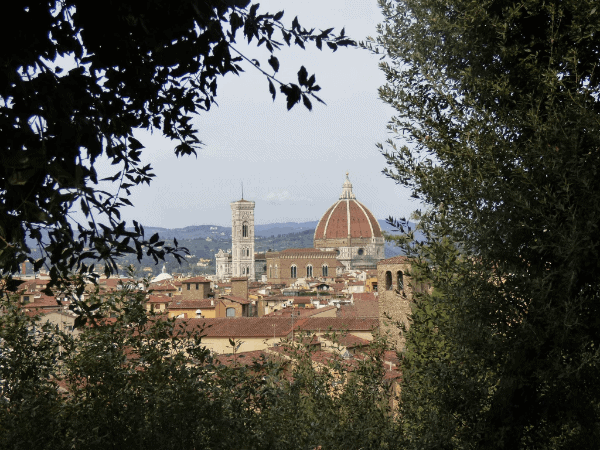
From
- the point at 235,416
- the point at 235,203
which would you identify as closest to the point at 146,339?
the point at 235,416

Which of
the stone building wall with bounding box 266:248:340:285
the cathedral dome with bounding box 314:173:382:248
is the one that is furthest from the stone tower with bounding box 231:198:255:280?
the cathedral dome with bounding box 314:173:382:248

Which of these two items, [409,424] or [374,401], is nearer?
[409,424]

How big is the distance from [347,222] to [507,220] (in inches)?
4920

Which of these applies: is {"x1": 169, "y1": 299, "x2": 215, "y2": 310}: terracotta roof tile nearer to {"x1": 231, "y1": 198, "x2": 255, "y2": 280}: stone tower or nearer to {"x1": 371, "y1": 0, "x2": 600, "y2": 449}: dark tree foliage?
{"x1": 371, "y1": 0, "x2": 600, "y2": 449}: dark tree foliage

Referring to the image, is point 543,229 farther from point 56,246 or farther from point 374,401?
point 56,246

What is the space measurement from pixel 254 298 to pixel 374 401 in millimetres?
42990

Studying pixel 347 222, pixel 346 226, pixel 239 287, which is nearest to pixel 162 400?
pixel 239 287

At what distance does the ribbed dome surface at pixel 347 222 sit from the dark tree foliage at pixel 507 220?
121563 mm

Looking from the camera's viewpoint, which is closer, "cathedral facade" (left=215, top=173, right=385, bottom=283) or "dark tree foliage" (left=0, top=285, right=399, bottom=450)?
"dark tree foliage" (left=0, top=285, right=399, bottom=450)

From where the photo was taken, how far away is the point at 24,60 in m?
2.35

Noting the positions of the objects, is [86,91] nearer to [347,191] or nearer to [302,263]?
[302,263]

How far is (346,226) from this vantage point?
12812cm

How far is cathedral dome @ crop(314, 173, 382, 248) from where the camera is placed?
414 ft

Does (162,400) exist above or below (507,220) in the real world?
below
